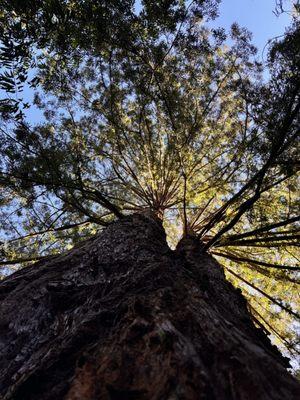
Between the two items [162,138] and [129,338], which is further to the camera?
[162,138]

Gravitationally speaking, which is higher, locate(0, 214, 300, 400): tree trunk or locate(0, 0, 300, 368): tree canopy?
locate(0, 0, 300, 368): tree canopy

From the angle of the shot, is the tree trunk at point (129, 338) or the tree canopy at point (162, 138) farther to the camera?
the tree canopy at point (162, 138)

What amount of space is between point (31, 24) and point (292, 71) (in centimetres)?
328

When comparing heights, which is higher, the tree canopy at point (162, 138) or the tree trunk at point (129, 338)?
the tree canopy at point (162, 138)

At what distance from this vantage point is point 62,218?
8.75 metres

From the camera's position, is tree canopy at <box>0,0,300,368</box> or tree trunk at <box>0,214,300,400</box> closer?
tree trunk at <box>0,214,300,400</box>

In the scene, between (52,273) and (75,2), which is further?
(75,2)

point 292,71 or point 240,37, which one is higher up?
point 240,37

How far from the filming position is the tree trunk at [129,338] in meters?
1.58

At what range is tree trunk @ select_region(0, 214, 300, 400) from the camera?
5.18 feet

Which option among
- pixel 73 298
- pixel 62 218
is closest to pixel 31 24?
pixel 73 298

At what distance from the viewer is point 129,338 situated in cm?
189

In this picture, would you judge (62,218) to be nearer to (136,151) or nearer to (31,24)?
(136,151)

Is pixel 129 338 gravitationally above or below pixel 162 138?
below
